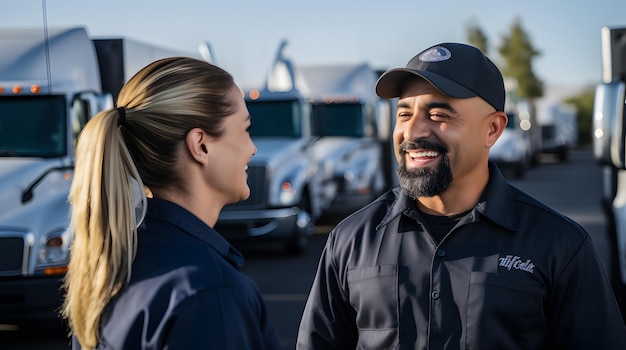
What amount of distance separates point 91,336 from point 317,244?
13651 mm

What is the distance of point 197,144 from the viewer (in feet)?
7.30

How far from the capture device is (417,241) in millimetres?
2977

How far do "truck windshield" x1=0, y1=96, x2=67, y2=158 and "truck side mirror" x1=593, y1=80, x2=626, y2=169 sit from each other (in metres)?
4.75

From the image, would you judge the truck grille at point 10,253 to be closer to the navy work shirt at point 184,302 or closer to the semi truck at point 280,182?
the semi truck at point 280,182

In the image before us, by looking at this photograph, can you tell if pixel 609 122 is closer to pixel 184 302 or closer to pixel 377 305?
pixel 377 305

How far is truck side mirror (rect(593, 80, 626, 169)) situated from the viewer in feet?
28.0

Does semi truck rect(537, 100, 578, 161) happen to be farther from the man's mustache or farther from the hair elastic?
the hair elastic

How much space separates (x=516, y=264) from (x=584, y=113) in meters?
107

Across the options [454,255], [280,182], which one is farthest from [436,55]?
[280,182]

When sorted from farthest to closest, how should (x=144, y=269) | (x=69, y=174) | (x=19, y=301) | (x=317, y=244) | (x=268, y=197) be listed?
(x=317, y=244) < (x=268, y=197) < (x=69, y=174) < (x=19, y=301) < (x=144, y=269)

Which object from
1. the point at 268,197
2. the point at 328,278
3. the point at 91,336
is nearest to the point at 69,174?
the point at 268,197

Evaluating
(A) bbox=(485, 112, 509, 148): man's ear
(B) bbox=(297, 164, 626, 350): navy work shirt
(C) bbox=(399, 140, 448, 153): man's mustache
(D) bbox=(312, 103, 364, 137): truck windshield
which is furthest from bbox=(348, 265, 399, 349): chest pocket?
(D) bbox=(312, 103, 364, 137): truck windshield

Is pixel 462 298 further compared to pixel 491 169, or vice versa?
pixel 491 169

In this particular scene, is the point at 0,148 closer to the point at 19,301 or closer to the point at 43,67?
the point at 43,67
